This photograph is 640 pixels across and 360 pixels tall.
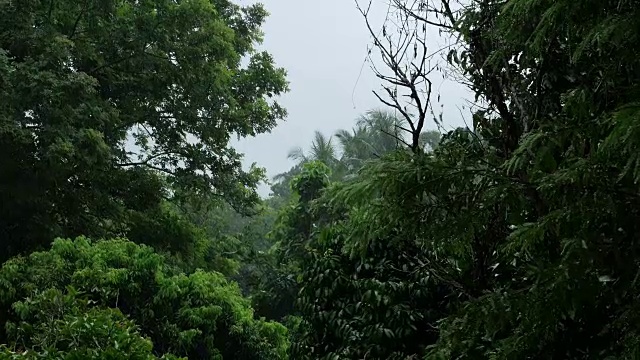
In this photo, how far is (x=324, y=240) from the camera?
420 cm

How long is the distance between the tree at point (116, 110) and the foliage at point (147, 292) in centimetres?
129

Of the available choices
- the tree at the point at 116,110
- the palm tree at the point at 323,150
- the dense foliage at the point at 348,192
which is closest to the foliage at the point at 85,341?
the dense foliage at the point at 348,192

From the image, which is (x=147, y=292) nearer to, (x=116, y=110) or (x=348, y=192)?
(x=116, y=110)

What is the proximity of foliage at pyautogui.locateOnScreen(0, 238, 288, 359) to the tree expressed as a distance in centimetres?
129

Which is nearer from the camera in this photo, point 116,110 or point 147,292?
point 147,292

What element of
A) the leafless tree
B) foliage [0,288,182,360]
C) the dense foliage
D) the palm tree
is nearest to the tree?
the dense foliage

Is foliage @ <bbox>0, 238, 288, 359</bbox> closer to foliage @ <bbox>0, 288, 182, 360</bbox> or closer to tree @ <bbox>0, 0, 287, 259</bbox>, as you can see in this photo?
tree @ <bbox>0, 0, 287, 259</bbox>

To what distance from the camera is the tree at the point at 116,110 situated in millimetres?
6715

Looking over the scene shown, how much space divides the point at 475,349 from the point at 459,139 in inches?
30.3

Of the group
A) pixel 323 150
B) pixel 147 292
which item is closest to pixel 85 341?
pixel 147 292

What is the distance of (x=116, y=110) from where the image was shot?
25.6 ft

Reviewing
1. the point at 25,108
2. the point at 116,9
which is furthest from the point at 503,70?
the point at 116,9

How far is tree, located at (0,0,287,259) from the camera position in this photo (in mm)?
6715

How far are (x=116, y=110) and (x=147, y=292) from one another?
280 cm
